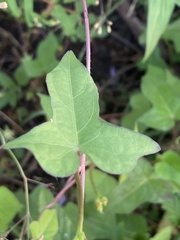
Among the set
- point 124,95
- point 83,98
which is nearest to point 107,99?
point 124,95

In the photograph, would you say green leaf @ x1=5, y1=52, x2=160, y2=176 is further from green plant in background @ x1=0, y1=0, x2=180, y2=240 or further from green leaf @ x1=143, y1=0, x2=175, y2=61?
green leaf @ x1=143, y1=0, x2=175, y2=61

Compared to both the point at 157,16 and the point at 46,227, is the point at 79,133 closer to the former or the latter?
the point at 46,227

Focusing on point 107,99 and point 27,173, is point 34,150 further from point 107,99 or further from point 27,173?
point 107,99

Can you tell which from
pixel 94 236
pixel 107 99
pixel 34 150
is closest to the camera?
pixel 34 150

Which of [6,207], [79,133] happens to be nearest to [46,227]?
[6,207]

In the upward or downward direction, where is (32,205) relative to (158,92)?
downward

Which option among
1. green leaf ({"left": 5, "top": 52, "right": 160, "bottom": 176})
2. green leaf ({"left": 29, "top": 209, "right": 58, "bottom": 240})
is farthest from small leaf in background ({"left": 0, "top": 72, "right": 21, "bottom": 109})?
green leaf ({"left": 5, "top": 52, "right": 160, "bottom": 176})
